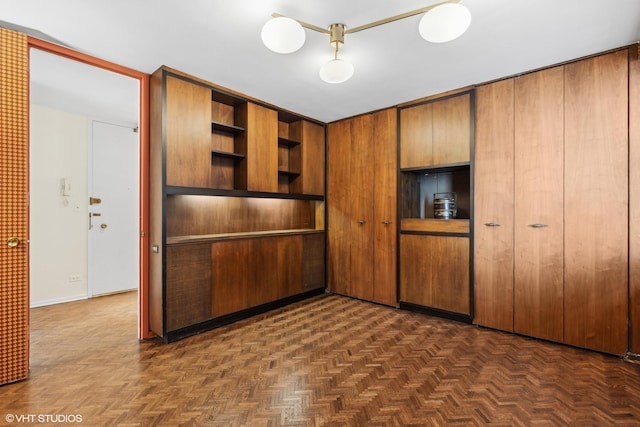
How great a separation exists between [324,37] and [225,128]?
1.82 m

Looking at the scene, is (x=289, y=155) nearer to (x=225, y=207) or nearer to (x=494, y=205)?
(x=225, y=207)

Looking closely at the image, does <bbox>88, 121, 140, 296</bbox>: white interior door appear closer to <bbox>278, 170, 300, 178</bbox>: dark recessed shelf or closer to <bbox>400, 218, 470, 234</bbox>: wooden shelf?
<bbox>278, 170, 300, 178</bbox>: dark recessed shelf

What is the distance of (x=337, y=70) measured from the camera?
7.98 ft

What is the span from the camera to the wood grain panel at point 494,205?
3.29 metres

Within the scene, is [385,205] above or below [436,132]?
below

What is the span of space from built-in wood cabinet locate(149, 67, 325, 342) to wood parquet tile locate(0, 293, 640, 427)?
0.45 meters

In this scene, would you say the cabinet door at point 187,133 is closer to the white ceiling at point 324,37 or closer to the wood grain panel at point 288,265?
the white ceiling at point 324,37

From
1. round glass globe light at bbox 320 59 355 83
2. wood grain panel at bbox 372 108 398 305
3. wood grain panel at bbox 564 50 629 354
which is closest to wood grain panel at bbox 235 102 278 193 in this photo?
wood grain panel at bbox 372 108 398 305

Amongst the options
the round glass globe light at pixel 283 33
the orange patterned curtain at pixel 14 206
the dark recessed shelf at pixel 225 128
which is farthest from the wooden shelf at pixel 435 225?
the orange patterned curtain at pixel 14 206

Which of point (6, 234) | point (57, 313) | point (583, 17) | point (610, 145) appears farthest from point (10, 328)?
point (610, 145)

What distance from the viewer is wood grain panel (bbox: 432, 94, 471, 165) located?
11.8ft

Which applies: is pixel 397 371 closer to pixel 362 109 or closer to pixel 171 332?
pixel 171 332

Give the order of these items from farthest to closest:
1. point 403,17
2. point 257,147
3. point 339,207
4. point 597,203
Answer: point 339,207
point 257,147
point 597,203
point 403,17

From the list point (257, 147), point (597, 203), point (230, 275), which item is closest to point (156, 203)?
point (230, 275)
